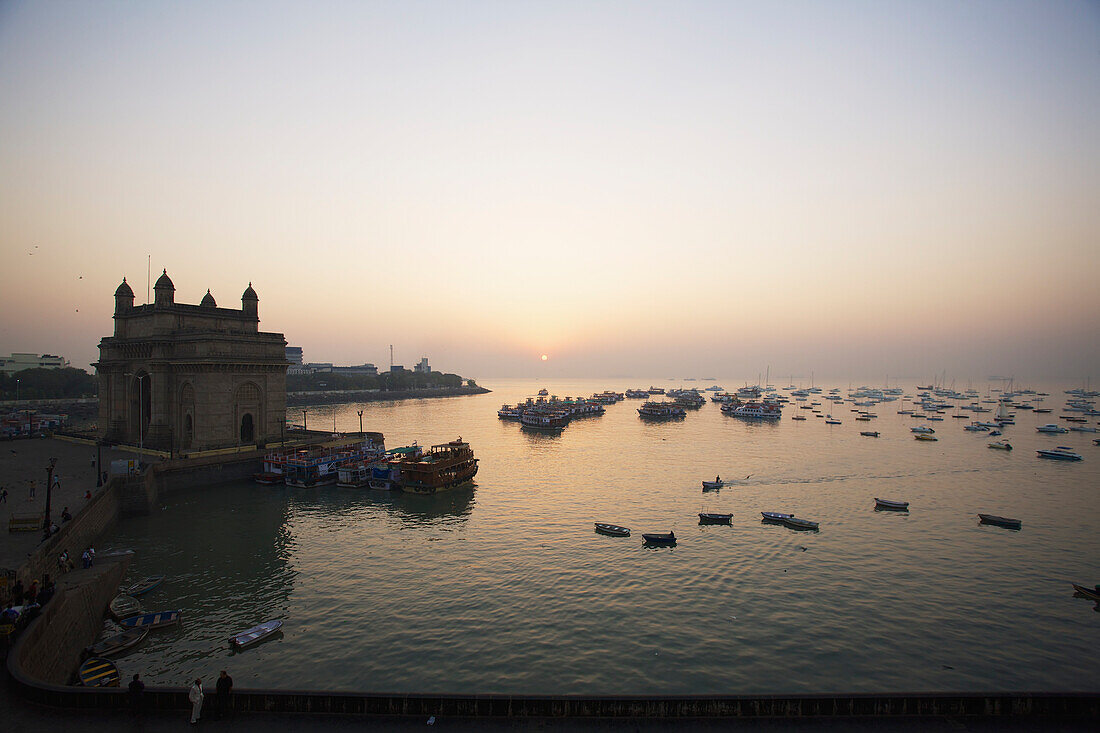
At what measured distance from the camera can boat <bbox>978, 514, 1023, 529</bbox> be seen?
44469 millimetres

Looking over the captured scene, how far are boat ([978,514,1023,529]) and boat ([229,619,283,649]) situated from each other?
53.4 meters

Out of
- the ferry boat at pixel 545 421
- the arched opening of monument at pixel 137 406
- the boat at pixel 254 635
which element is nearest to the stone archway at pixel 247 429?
the arched opening of monument at pixel 137 406

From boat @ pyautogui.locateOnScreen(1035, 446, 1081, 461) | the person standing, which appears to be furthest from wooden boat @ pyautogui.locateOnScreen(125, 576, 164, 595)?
boat @ pyautogui.locateOnScreen(1035, 446, 1081, 461)

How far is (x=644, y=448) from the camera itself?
3593 inches

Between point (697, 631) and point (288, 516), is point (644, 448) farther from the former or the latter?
point (697, 631)

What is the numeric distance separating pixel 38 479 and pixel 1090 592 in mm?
72810

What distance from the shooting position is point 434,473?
178 feet

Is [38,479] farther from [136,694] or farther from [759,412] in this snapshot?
[759,412]

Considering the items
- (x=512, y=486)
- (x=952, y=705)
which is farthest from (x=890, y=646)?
(x=512, y=486)

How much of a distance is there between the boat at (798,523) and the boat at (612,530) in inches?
538

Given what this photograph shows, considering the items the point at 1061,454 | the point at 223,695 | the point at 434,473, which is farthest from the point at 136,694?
the point at 1061,454

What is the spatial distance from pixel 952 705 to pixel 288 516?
4484 centimetres

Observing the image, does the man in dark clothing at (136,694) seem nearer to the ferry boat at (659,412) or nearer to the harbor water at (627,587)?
the harbor water at (627,587)

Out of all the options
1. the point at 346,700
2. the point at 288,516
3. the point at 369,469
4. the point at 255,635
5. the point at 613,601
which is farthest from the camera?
the point at 369,469
